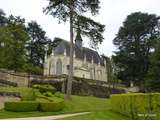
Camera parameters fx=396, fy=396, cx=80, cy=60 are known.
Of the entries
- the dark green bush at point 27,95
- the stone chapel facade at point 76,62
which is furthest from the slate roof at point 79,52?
the dark green bush at point 27,95

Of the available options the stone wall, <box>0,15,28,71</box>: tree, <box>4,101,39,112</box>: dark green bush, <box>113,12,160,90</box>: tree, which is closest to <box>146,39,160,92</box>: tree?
<box>113,12,160,90</box>: tree

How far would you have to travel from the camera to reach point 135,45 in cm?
6888

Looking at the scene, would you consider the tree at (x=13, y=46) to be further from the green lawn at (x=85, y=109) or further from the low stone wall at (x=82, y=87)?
the green lawn at (x=85, y=109)

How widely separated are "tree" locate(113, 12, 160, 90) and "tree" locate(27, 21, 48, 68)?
21443mm

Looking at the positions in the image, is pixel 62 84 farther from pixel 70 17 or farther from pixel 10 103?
pixel 10 103

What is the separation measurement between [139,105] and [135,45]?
1620 inches

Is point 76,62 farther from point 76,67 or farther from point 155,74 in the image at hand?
point 155,74

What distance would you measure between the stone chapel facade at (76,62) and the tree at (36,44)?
552cm

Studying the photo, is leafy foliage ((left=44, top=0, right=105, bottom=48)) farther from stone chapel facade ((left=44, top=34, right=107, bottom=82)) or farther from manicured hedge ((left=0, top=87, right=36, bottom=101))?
stone chapel facade ((left=44, top=34, right=107, bottom=82))

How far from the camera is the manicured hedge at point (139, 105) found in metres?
27.0

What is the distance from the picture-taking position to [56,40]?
91.4 m

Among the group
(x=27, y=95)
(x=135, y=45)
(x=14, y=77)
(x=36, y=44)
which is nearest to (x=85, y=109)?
(x=27, y=95)

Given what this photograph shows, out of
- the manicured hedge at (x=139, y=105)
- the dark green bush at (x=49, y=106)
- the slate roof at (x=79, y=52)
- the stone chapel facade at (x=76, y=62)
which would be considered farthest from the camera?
the slate roof at (x=79, y=52)

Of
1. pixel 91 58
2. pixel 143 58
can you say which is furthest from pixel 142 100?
pixel 91 58
